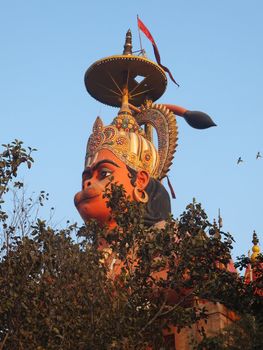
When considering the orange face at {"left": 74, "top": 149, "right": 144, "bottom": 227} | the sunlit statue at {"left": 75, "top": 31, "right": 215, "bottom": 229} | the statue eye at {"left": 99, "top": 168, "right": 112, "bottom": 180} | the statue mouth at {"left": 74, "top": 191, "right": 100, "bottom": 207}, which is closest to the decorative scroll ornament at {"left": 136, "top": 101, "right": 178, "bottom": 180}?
the sunlit statue at {"left": 75, "top": 31, "right": 215, "bottom": 229}

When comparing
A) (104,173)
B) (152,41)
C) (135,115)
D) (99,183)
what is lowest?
(99,183)

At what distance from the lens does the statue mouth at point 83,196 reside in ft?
52.5

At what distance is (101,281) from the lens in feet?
29.7

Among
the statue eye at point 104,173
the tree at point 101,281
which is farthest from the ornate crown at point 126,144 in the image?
the tree at point 101,281

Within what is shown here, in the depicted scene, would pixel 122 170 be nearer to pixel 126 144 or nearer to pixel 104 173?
pixel 104 173

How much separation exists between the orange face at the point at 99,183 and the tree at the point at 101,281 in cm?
563

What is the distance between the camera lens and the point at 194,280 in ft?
31.7

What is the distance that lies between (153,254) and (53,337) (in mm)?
2048

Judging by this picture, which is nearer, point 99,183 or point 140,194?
point 99,183

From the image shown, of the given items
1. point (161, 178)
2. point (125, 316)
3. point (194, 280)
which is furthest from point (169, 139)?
point (125, 316)

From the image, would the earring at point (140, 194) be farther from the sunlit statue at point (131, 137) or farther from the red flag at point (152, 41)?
the red flag at point (152, 41)

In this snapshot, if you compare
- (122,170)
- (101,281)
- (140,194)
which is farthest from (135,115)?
(101,281)

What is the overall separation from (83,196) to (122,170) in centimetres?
127

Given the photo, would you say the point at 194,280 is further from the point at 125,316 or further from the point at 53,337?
the point at 53,337
